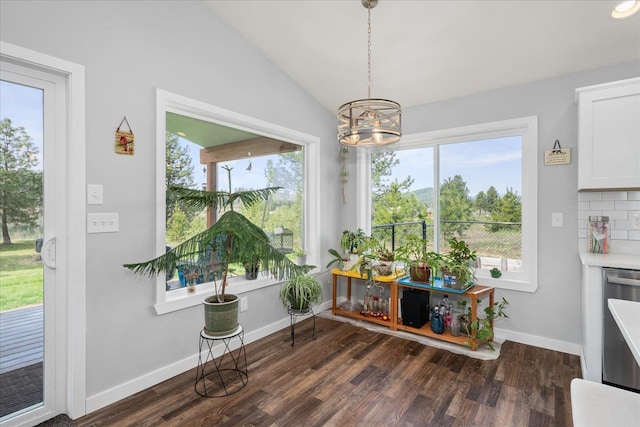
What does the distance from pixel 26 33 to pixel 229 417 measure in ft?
8.18

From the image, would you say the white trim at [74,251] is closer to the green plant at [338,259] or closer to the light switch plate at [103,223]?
the light switch plate at [103,223]

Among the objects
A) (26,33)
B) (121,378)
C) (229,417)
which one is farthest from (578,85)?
(121,378)

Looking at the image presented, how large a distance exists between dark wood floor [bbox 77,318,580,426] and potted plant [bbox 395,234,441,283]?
0.65 metres

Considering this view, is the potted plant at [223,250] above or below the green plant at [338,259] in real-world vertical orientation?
above

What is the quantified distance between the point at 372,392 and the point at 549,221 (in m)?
2.17

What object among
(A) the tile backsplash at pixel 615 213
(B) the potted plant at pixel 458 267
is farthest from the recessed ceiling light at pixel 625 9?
(B) the potted plant at pixel 458 267

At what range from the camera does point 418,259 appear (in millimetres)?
3209

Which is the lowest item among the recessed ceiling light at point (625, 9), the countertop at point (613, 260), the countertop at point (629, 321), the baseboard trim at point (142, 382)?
the baseboard trim at point (142, 382)

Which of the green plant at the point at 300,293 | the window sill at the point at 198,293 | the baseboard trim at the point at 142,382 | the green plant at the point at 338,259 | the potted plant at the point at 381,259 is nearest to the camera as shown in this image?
the baseboard trim at the point at 142,382

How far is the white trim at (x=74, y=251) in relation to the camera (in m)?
1.93

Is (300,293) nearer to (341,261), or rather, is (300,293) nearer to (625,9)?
(341,261)

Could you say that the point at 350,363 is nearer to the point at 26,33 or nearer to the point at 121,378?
the point at 121,378

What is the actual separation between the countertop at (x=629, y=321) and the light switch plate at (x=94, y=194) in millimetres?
2527

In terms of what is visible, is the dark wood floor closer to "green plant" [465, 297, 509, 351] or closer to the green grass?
"green plant" [465, 297, 509, 351]
